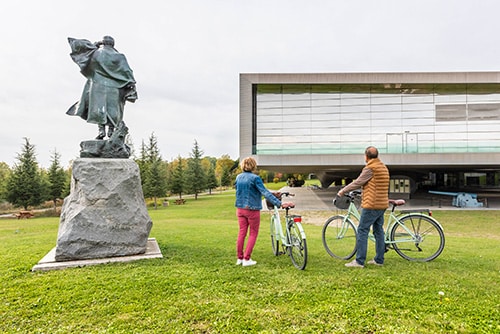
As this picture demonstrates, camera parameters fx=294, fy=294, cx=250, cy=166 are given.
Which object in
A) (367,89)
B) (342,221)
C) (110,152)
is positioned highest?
(367,89)

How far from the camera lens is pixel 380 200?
4.21 metres

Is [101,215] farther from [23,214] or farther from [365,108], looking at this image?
[23,214]

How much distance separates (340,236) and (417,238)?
3.87ft

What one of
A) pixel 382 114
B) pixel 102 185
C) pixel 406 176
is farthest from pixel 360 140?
pixel 102 185

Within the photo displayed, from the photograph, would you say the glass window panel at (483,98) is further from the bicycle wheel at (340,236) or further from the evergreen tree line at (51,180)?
the evergreen tree line at (51,180)

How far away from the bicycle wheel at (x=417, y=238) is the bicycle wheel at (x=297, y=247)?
60.8 inches

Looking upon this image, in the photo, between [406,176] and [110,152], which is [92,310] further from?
[406,176]

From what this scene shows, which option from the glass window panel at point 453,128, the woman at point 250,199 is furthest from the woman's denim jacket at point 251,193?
the glass window panel at point 453,128

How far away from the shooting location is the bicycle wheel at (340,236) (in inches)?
196

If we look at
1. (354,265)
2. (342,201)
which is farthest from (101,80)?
(354,265)

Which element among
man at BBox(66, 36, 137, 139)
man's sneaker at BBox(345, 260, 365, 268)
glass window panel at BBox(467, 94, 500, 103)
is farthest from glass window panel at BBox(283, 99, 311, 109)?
man's sneaker at BBox(345, 260, 365, 268)

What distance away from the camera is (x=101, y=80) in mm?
5930

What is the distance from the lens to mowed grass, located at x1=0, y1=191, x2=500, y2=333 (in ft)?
9.05

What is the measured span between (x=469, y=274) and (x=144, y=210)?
522 cm
